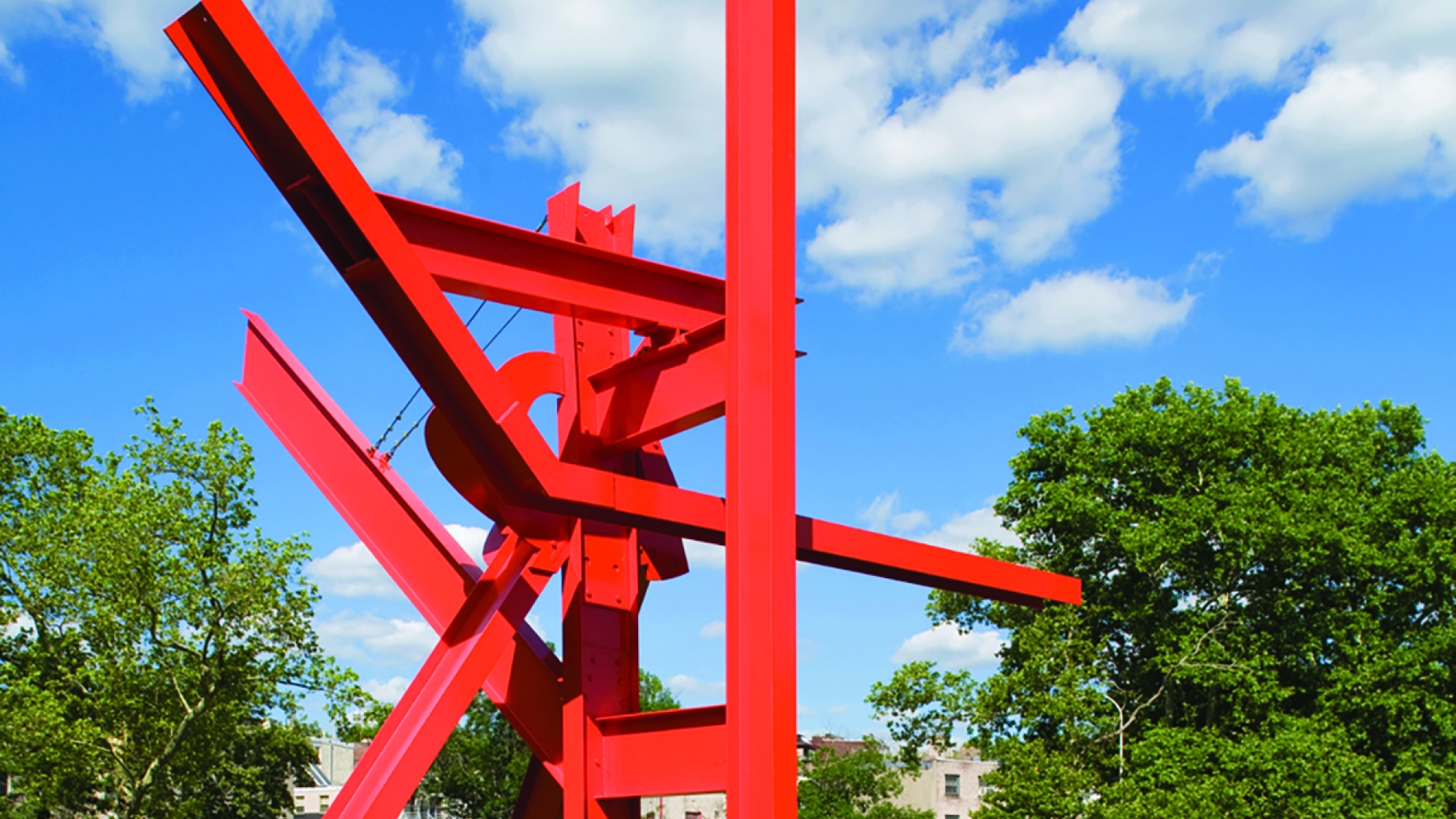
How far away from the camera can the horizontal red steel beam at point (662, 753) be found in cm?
587

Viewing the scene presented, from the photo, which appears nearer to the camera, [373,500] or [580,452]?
[580,452]

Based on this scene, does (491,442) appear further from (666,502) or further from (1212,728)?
(1212,728)

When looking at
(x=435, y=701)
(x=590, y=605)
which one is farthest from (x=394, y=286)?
(x=590, y=605)

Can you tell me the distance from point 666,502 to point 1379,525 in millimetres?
24526

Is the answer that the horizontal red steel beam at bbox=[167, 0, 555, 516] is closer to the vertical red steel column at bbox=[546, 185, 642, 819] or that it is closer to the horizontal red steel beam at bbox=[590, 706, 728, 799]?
the vertical red steel column at bbox=[546, 185, 642, 819]

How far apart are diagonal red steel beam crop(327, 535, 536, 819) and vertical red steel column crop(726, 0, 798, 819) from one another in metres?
1.41

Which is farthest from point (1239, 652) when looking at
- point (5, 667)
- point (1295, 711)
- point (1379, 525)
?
point (5, 667)

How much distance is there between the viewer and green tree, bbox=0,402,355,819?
2398 centimetres

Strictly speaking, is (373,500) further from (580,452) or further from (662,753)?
(662,753)

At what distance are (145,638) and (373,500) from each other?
19.9 metres

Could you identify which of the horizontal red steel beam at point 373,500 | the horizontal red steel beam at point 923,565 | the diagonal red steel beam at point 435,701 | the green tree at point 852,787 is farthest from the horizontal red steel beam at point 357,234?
the green tree at point 852,787

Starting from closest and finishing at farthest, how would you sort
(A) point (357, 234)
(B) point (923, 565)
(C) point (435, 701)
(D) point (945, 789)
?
1. (A) point (357, 234)
2. (C) point (435, 701)
3. (B) point (923, 565)
4. (D) point (945, 789)

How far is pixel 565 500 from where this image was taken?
17.7ft

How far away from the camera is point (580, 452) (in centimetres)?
650
